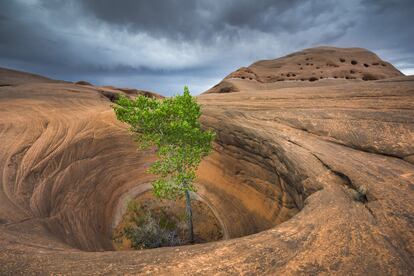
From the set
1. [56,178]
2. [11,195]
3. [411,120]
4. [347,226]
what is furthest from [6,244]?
[411,120]

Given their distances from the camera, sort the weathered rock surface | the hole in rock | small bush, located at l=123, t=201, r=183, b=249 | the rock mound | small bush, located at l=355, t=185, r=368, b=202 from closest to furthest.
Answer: the weathered rock surface < small bush, located at l=355, t=185, r=368, b=202 < small bush, located at l=123, t=201, r=183, b=249 < the hole in rock < the rock mound

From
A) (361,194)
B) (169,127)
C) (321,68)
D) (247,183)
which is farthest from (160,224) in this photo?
(321,68)

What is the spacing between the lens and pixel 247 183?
60.3 ft

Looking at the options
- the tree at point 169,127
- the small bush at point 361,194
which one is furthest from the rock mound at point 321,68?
the small bush at point 361,194

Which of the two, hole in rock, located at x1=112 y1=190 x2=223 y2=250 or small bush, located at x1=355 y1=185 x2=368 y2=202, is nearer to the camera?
small bush, located at x1=355 y1=185 x2=368 y2=202

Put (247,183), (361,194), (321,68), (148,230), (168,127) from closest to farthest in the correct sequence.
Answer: (361,194), (168,127), (148,230), (247,183), (321,68)

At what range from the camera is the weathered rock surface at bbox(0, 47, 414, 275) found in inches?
229

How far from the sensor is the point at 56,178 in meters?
15.2

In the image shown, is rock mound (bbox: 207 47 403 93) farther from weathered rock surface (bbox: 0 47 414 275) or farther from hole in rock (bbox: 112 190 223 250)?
hole in rock (bbox: 112 190 223 250)

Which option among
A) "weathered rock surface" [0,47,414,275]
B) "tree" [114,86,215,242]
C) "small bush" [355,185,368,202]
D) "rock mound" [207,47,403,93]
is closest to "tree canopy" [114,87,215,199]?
"tree" [114,86,215,242]

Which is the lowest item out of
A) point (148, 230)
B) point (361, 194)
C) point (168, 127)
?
point (148, 230)

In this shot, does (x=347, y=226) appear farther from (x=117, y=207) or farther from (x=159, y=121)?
(x=117, y=207)

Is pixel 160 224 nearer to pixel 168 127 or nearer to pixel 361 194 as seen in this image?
pixel 168 127

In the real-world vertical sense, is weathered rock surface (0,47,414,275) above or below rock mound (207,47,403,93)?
below
